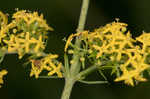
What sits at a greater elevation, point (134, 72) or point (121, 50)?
point (121, 50)

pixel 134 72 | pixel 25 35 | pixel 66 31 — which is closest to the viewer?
pixel 134 72

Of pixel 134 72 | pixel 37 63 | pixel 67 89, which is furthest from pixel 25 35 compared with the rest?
pixel 134 72

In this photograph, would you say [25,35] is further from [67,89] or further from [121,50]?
[121,50]

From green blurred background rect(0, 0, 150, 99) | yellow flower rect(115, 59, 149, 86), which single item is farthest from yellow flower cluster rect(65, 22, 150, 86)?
green blurred background rect(0, 0, 150, 99)

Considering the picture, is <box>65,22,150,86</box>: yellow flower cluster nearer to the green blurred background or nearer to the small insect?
the small insect

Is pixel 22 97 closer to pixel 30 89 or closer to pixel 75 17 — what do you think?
pixel 30 89

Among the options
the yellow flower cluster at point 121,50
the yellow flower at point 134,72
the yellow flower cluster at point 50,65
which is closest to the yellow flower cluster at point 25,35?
the yellow flower cluster at point 50,65

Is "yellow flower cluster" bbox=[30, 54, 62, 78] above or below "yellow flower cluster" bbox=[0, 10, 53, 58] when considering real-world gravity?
below
